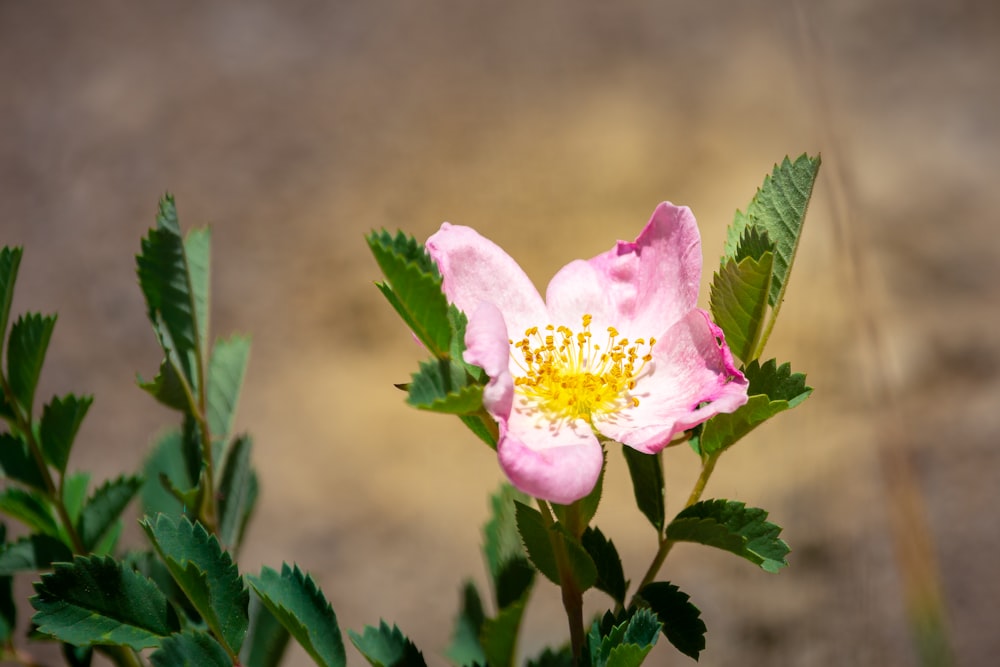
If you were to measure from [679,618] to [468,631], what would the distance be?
0.21 metres

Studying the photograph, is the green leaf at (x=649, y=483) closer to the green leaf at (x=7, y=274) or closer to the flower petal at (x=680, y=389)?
the flower petal at (x=680, y=389)

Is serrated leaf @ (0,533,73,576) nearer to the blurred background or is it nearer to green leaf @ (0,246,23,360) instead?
green leaf @ (0,246,23,360)

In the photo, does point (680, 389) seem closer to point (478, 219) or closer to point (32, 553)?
point (32, 553)

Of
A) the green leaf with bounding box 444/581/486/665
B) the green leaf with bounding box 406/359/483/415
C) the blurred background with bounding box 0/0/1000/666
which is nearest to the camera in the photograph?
the green leaf with bounding box 406/359/483/415

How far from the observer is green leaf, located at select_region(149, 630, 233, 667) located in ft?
1.28

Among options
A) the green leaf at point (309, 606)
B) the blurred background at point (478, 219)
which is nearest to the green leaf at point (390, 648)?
the green leaf at point (309, 606)

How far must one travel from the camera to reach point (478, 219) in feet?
6.89

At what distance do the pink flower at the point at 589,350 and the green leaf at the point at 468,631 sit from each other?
17cm

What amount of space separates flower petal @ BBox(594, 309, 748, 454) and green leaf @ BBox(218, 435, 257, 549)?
0.20 meters

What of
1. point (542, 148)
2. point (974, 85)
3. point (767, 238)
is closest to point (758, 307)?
point (767, 238)

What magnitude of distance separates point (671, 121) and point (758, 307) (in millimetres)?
1937

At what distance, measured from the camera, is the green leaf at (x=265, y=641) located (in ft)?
1.68

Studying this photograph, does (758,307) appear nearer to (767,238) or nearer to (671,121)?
(767,238)

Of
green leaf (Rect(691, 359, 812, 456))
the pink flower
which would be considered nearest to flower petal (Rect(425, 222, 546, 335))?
the pink flower
